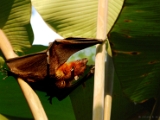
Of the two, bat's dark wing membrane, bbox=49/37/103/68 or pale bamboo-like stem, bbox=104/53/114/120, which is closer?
bat's dark wing membrane, bbox=49/37/103/68

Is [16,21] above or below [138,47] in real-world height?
above

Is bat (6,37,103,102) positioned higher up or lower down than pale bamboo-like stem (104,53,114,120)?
higher up

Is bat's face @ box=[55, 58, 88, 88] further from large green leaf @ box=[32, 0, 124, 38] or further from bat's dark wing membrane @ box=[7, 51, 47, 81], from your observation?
large green leaf @ box=[32, 0, 124, 38]

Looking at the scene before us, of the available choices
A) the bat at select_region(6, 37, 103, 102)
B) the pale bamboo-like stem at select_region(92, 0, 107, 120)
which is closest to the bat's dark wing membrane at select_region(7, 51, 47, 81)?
the bat at select_region(6, 37, 103, 102)

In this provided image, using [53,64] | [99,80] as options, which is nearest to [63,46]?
[53,64]

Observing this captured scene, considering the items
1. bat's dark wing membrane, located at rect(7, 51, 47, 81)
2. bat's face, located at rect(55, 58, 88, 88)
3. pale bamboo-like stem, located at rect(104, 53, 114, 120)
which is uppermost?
bat's dark wing membrane, located at rect(7, 51, 47, 81)

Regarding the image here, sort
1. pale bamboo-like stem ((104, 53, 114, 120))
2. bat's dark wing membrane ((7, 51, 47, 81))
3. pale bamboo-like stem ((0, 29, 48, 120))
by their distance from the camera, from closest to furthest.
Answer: pale bamboo-like stem ((0, 29, 48, 120))
bat's dark wing membrane ((7, 51, 47, 81))
pale bamboo-like stem ((104, 53, 114, 120))

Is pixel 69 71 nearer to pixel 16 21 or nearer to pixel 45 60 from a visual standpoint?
pixel 45 60
